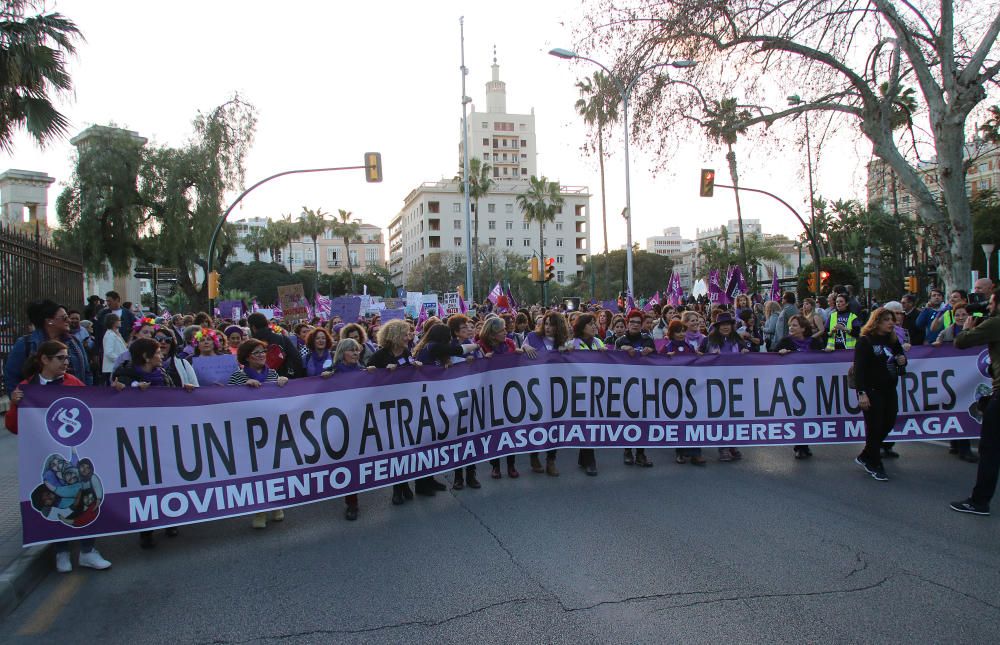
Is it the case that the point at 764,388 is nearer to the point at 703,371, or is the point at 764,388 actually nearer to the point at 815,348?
the point at 703,371

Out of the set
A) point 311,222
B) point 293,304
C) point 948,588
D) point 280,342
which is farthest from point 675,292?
point 311,222

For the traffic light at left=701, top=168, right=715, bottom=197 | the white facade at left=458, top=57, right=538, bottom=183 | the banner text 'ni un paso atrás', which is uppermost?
the white facade at left=458, top=57, right=538, bottom=183

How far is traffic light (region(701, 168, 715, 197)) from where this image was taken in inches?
827

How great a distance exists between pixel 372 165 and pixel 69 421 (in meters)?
16.4

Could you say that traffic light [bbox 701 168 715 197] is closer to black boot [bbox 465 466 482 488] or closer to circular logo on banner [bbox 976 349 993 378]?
circular logo on banner [bbox 976 349 993 378]

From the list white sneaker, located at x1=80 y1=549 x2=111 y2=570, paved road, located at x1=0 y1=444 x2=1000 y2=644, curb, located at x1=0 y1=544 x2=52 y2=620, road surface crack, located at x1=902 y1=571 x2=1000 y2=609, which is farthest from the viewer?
white sneaker, located at x1=80 y1=549 x2=111 y2=570

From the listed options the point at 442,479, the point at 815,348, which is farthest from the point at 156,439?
the point at 815,348

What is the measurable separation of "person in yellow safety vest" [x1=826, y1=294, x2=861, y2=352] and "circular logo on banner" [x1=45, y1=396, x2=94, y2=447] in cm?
958

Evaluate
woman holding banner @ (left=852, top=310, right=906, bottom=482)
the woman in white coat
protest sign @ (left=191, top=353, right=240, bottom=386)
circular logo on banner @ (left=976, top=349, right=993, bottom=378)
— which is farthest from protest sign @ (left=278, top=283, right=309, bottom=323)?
circular logo on banner @ (left=976, top=349, right=993, bottom=378)

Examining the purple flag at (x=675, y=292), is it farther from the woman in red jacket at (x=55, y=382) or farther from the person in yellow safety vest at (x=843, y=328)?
the woman in red jacket at (x=55, y=382)

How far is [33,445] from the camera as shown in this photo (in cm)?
491

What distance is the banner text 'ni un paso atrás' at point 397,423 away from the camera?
16.6 ft

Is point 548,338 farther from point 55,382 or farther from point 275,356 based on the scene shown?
point 55,382

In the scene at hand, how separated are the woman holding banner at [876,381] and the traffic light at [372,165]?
16.0 meters
